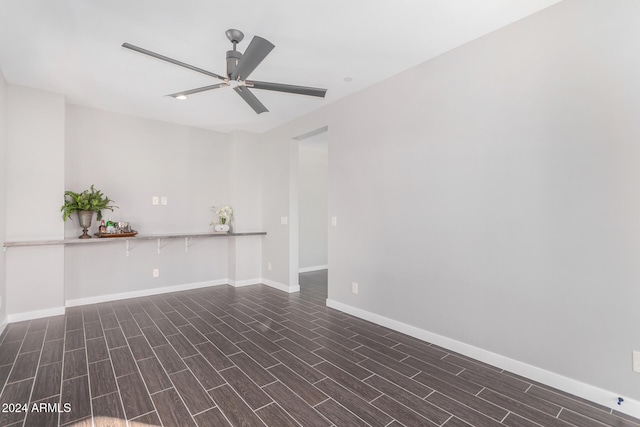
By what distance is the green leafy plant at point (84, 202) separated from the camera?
366 cm

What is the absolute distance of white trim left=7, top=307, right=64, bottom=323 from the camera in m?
3.37

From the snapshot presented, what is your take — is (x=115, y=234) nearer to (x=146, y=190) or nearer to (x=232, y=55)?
(x=146, y=190)

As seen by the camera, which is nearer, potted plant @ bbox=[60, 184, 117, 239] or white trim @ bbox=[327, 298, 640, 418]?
white trim @ bbox=[327, 298, 640, 418]

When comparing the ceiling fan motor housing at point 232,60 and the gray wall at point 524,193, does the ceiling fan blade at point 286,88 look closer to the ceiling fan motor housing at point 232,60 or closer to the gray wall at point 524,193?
the ceiling fan motor housing at point 232,60

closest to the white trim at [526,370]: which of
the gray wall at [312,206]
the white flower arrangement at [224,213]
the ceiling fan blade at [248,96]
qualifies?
the ceiling fan blade at [248,96]

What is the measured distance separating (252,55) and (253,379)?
2376 millimetres

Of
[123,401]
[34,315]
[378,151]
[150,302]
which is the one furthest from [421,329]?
[34,315]

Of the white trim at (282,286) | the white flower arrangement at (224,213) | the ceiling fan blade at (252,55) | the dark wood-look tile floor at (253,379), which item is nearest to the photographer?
the dark wood-look tile floor at (253,379)

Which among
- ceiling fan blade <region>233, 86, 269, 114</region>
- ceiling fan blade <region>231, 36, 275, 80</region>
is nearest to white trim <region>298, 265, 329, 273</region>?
ceiling fan blade <region>233, 86, 269, 114</region>

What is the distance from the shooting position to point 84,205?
3797 mm

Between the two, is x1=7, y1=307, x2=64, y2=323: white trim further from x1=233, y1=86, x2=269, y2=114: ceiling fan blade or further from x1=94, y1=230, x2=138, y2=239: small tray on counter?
x1=233, y1=86, x2=269, y2=114: ceiling fan blade

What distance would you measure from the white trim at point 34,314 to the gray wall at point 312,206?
4.00 meters

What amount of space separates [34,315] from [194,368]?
→ 2639mm

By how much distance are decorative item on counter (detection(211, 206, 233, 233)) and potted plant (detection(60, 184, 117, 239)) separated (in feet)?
5.22
